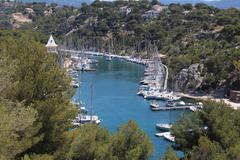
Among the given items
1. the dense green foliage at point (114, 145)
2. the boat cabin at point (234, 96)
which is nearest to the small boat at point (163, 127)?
the boat cabin at point (234, 96)

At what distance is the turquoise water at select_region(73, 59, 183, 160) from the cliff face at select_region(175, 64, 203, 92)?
4.46 meters

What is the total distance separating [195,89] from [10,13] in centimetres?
6799

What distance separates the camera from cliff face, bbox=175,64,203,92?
48.6 m

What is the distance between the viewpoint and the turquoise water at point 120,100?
120 feet

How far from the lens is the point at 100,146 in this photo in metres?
15.3

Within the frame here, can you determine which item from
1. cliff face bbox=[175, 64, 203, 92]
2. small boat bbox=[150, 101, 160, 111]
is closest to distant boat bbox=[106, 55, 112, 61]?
cliff face bbox=[175, 64, 203, 92]

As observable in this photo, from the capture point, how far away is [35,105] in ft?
38.1

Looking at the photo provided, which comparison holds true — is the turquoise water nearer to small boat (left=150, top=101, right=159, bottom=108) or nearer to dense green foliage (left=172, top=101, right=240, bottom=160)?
small boat (left=150, top=101, right=159, bottom=108)

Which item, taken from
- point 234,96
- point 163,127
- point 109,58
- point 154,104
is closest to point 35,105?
point 163,127

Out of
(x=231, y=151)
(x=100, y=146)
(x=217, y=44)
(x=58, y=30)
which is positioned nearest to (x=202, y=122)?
(x=231, y=151)

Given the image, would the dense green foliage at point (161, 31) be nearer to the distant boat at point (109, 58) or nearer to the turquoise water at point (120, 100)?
the distant boat at point (109, 58)

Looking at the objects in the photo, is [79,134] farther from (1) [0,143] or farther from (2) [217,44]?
(2) [217,44]

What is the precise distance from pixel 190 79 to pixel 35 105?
38576mm

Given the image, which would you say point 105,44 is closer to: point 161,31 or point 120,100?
point 161,31
